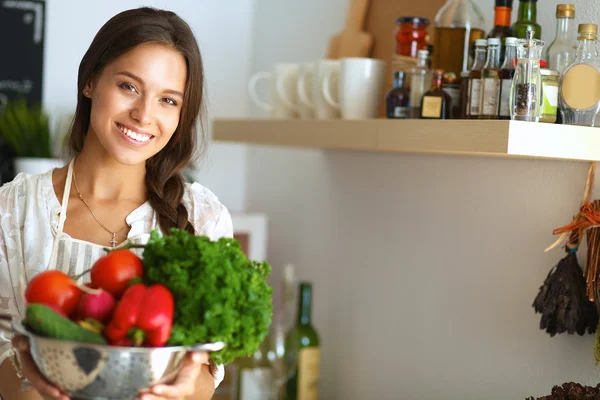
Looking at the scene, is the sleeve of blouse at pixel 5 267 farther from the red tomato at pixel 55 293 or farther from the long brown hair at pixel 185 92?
the red tomato at pixel 55 293

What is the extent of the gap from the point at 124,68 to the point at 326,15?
3.61 feet

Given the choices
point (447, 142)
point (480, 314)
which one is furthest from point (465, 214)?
point (447, 142)

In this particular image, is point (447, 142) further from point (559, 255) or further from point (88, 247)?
point (88, 247)

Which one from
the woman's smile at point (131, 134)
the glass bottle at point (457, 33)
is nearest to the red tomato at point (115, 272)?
the woman's smile at point (131, 134)

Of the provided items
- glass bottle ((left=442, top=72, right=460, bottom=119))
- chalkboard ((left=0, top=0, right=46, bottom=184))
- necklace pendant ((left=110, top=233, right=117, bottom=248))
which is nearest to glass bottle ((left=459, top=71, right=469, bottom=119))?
glass bottle ((left=442, top=72, right=460, bottom=119))

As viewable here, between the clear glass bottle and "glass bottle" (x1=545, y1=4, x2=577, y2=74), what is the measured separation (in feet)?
0.29

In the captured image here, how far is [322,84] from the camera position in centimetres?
176

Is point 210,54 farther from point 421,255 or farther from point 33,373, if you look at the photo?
point 33,373

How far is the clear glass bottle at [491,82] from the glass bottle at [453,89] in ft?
0.36

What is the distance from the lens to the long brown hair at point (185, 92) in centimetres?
129

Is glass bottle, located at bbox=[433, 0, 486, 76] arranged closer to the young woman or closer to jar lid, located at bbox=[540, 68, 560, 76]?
jar lid, located at bbox=[540, 68, 560, 76]

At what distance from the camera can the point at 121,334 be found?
35.6 inches

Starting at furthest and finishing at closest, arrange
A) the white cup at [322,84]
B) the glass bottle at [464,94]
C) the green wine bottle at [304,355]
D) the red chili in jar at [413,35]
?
the green wine bottle at [304,355] → the white cup at [322,84] → the red chili in jar at [413,35] → the glass bottle at [464,94]

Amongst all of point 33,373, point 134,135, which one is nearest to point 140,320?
point 33,373
